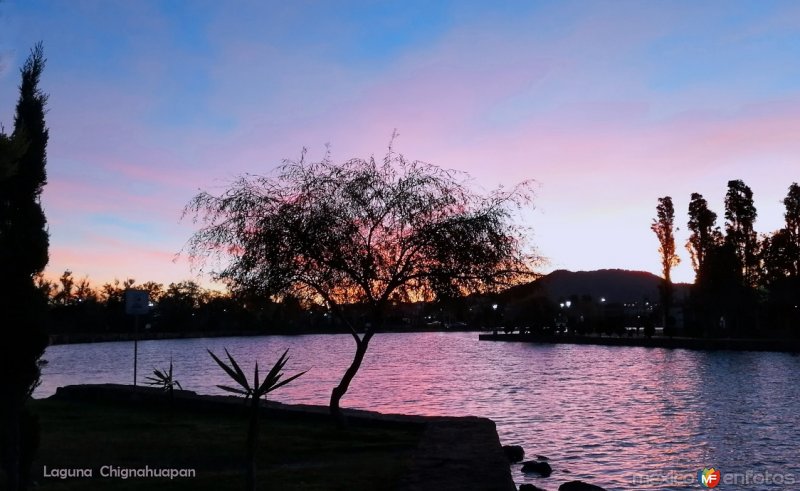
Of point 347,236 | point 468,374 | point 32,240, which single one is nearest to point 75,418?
point 347,236

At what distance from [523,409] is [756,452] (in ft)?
40.0

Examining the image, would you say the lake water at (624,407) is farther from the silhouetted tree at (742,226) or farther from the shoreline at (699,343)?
the silhouetted tree at (742,226)

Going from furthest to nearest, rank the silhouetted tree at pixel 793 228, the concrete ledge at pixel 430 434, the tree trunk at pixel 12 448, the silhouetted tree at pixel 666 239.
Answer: the silhouetted tree at pixel 666 239 → the silhouetted tree at pixel 793 228 → the concrete ledge at pixel 430 434 → the tree trunk at pixel 12 448

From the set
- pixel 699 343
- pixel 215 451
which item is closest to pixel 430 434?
pixel 215 451

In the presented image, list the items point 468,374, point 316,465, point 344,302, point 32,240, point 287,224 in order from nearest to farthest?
1. point 32,240
2. point 316,465
3. point 287,224
4. point 344,302
5. point 468,374

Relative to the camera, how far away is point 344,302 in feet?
63.9

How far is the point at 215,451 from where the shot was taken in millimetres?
14773

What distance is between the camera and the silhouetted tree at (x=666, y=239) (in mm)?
88500

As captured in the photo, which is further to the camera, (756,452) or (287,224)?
(756,452)

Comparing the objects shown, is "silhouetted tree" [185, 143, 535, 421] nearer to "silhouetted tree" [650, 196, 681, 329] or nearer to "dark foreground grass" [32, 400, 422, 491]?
"dark foreground grass" [32, 400, 422, 491]

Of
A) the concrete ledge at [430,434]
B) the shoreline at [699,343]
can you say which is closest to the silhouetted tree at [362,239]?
the concrete ledge at [430,434]

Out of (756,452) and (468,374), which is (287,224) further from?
(468,374)

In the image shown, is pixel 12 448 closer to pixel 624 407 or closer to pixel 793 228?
pixel 624 407

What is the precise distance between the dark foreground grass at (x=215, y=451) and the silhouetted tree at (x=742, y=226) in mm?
69378
